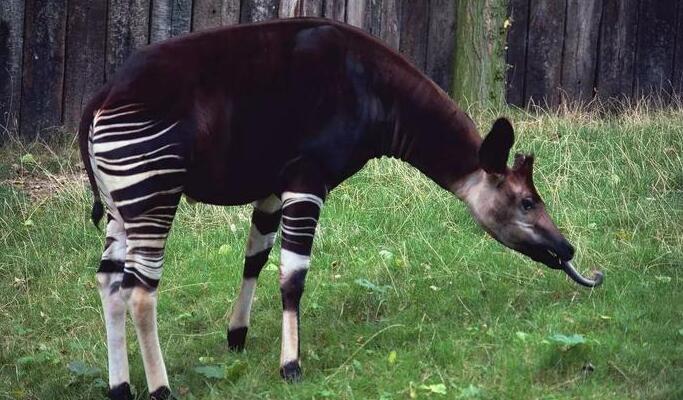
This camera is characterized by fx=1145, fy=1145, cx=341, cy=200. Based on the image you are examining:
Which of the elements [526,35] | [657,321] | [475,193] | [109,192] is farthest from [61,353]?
[526,35]

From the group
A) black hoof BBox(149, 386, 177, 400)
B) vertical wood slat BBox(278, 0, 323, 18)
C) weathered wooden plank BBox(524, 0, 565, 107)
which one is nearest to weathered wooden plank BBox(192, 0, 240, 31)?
vertical wood slat BBox(278, 0, 323, 18)

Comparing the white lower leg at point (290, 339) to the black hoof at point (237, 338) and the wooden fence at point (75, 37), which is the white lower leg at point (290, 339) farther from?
the wooden fence at point (75, 37)

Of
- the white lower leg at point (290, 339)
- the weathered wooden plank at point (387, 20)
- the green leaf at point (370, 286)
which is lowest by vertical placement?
the green leaf at point (370, 286)

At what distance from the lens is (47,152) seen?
742cm

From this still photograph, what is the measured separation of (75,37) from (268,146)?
11.9ft

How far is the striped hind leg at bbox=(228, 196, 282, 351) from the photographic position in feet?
16.0

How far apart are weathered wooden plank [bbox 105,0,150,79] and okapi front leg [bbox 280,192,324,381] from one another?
3.60m

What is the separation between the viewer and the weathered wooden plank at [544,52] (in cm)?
863

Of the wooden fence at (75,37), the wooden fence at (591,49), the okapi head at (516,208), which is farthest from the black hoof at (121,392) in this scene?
the wooden fence at (591,49)

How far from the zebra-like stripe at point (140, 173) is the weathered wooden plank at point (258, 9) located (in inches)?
150

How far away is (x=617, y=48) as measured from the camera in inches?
348

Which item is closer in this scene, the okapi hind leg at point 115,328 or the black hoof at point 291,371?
the okapi hind leg at point 115,328

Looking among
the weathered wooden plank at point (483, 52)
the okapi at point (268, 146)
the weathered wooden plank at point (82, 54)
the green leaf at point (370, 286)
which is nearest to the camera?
the okapi at point (268, 146)

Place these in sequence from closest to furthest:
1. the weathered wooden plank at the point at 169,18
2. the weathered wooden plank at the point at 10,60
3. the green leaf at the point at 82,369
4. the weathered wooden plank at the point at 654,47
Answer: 1. the green leaf at the point at 82,369
2. the weathered wooden plank at the point at 10,60
3. the weathered wooden plank at the point at 169,18
4. the weathered wooden plank at the point at 654,47
